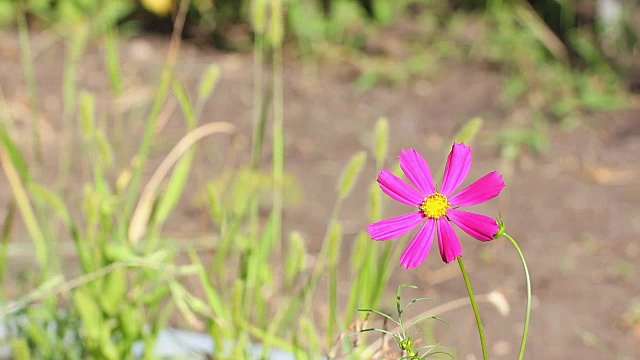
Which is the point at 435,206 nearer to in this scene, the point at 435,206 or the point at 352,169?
the point at 435,206

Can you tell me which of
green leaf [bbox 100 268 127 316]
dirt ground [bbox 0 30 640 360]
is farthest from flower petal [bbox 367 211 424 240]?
dirt ground [bbox 0 30 640 360]

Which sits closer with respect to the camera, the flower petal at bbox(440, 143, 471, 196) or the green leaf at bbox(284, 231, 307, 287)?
the flower petal at bbox(440, 143, 471, 196)

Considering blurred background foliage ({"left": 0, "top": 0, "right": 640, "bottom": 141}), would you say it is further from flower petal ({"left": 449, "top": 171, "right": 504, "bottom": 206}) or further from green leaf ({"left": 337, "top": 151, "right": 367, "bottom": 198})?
flower petal ({"left": 449, "top": 171, "right": 504, "bottom": 206})

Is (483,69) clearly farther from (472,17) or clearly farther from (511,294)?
(511,294)

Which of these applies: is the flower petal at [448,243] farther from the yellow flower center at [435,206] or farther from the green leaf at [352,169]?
the green leaf at [352,169]

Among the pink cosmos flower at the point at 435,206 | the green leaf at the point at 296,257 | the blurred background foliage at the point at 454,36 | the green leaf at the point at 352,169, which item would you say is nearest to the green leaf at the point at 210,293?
the green leaf at the point at 296,257

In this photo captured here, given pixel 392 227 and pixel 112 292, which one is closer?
pixel 392 227

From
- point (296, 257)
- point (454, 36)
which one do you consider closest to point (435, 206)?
point (296, 257)
